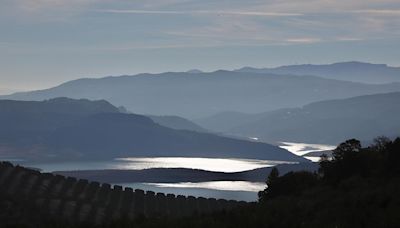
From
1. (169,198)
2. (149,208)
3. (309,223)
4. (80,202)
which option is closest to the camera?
(309,223)

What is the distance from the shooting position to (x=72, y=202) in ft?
287

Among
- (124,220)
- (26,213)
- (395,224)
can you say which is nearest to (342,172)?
(26,213)

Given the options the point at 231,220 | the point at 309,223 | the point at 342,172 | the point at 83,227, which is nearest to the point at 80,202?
the point at 342,172

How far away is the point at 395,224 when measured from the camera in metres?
28.7

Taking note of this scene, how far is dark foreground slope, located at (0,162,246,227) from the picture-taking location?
6806 centimetres

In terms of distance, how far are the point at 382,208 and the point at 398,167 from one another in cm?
3432

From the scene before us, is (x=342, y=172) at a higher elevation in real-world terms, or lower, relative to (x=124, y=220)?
higher

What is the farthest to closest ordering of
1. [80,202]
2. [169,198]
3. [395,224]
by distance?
[169,198]
[80,202]
[395,224]

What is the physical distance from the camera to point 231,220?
37.1 metres

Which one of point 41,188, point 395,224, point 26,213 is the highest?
point 41,188

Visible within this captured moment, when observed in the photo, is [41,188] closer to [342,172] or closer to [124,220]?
[342,172]

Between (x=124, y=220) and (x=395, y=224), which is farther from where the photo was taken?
(x=124, y=220)

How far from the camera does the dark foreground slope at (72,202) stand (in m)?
68.1

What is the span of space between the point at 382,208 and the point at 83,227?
1716 cm
